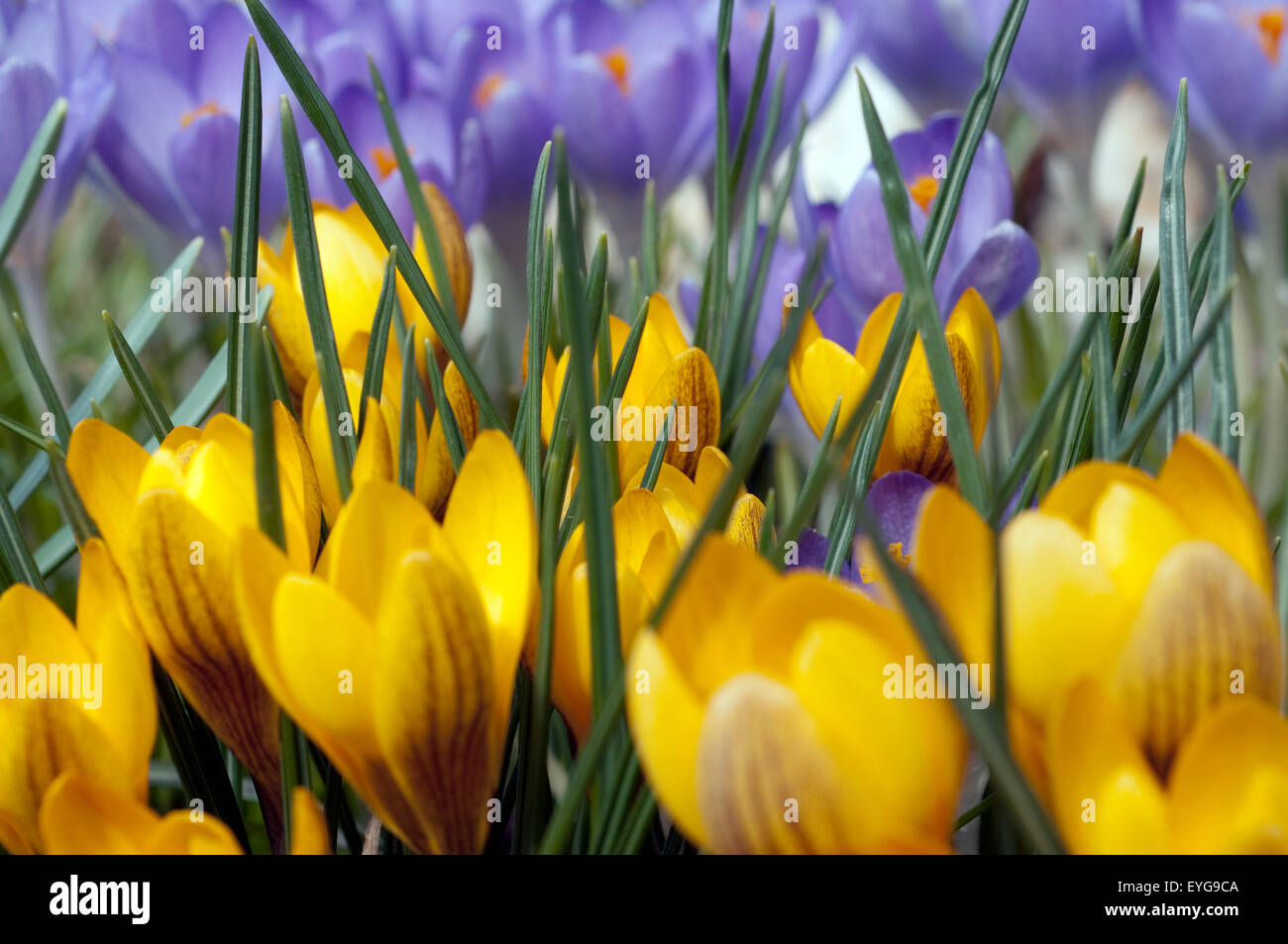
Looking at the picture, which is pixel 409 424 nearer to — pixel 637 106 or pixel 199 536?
pixel 199 536

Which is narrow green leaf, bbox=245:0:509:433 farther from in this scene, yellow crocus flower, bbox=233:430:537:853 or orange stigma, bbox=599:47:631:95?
orange stigma, bbox=599:47:631:95

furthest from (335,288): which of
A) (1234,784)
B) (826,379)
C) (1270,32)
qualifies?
(1270,32)

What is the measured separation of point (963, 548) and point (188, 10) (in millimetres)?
485

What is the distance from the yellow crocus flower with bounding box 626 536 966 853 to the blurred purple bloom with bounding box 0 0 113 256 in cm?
32

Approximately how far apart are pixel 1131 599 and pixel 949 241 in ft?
0.73

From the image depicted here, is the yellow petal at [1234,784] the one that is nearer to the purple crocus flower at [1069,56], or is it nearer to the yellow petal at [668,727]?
the yellow petal at [668,727]

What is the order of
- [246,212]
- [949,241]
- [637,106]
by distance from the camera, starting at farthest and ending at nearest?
1. [637,106]
2. [949,241]
3. [246,212]

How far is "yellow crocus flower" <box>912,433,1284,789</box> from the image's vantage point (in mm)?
153

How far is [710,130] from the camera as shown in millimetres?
493

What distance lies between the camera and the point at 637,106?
0.47 m

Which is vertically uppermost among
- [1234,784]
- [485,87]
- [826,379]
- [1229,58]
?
[485,87]

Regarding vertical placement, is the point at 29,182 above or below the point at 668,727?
above
